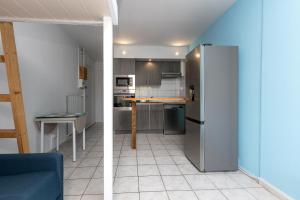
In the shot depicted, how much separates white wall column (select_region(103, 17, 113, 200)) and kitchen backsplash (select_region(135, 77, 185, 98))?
13.7 feet

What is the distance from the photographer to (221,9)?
9.52 feet

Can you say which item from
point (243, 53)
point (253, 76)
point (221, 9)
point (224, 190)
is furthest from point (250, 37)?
point (224, 190)

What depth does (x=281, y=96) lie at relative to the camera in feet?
5.92

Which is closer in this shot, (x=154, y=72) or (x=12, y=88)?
(x=12, y=88)

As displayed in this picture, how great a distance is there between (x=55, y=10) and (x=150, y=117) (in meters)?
4.00

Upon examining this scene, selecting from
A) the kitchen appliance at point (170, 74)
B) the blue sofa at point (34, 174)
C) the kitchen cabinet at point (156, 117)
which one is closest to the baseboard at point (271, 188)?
the blue sofa at point (34, 174)

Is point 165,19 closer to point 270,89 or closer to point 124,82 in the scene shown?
point 270,89

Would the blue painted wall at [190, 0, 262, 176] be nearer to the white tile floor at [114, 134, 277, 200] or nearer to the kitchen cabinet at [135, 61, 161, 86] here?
the white tile floor at [114, 134, 277, 200]

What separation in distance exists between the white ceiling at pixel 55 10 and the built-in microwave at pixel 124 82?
3540 mm

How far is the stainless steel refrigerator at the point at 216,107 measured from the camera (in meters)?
2.39

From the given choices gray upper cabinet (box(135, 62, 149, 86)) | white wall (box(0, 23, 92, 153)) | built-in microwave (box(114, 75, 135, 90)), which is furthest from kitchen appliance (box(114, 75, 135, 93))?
white wall (box(0, 23, 92, 153))

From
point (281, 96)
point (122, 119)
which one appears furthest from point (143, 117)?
point (281, 96)

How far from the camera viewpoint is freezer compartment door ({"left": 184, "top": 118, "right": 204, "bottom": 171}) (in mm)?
2442

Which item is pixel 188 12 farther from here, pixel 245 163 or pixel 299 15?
pixel 245 163
